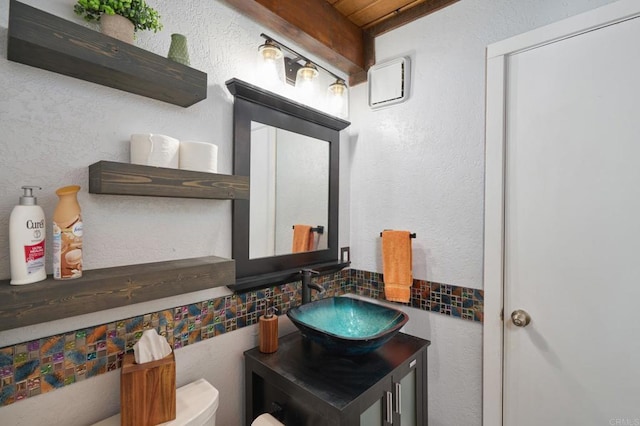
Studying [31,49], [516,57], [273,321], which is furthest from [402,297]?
[31,49]

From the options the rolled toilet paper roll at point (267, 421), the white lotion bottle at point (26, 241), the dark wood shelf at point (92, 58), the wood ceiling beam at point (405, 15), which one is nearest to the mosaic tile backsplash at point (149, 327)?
the white lotion bottle at point (26, 241)

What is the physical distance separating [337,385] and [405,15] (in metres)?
1.87

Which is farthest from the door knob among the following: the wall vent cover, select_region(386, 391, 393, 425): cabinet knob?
the wall vent cover

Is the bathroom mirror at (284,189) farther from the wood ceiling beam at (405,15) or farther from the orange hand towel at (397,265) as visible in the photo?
the wood ceiling beam at (405,15)

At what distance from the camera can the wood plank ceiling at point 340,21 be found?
1.33m

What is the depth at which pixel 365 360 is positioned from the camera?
1207 millimetres

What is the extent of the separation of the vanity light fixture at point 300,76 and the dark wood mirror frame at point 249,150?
0.11 meters

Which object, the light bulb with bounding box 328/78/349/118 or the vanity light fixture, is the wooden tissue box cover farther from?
the light bulb with bounding box 328/78/349/118

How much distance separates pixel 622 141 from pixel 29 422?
7.02 ft

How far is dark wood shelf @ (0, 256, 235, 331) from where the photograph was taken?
0.69m

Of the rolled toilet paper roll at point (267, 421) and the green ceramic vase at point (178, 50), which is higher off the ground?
the green ceramic vase at point (178, 50)

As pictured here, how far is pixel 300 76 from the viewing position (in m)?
1.54

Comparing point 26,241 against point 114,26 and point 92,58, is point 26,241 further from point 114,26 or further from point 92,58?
point 114,26

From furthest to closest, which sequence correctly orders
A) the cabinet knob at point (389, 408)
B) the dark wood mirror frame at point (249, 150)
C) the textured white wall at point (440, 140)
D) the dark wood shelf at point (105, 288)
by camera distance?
1. the textured white wall at point (440, 140)
2. the dark wood mirror frame at point (249, 150)
3. the cabinet knob at point (389, 408)
4. the dark wood shelf at point (105, 288)
